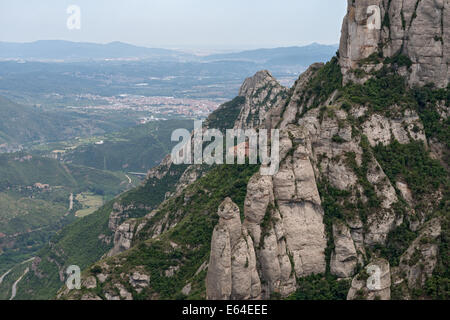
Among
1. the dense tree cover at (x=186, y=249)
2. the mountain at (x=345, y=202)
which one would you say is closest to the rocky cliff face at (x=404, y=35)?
the mountain at (x=345, y=202)

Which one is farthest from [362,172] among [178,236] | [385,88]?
[178,236]

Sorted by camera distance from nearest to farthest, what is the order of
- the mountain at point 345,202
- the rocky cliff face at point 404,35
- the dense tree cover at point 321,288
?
the mountain at point 345,202 < the dense tree cover at point 321,288 < the rocky cliff face at point 404,35

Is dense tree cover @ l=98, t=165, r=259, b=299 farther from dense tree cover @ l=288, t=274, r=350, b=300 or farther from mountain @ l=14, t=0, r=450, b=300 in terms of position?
dense tree cover @ l=288, t=274, r=350, b=300

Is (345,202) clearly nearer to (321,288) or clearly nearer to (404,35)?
(321,288)

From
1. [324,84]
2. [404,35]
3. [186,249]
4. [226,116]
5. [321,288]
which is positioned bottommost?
[186,249]

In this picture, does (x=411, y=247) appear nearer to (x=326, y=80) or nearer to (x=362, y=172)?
(x=362, y=172)

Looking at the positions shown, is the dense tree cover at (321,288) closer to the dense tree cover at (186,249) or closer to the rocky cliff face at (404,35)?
the dense tree cover at (186,249)

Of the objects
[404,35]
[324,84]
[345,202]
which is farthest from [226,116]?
[345,202]
